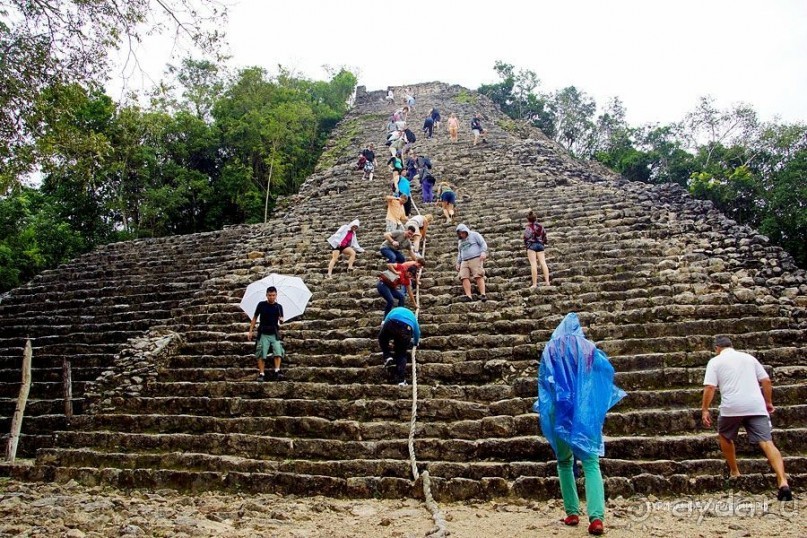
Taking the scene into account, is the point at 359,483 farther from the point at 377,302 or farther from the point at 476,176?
the point at 476,176

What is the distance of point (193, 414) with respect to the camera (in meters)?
5.61

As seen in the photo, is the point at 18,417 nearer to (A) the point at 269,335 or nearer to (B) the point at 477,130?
(A) the point at 269,335

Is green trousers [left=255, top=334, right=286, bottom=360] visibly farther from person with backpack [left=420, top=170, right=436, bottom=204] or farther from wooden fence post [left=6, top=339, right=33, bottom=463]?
person with backpack [left=420, top=170, right=436, bottom=204]

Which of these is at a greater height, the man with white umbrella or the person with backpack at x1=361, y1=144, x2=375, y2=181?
the person with backpack at x1=361, y1=144, x2=375, y2=181

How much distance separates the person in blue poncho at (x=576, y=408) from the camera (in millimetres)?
3248

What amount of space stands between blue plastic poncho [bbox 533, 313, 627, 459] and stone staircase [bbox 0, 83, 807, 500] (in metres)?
1.01

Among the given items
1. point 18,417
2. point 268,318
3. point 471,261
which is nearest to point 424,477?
point 268,318

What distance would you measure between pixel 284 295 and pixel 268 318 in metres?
1.18

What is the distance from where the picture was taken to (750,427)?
3.99m

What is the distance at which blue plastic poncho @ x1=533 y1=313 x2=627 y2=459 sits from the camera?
3.24 m

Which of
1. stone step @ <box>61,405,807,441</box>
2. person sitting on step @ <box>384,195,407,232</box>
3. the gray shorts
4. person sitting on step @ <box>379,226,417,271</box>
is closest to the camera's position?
the gray shorts

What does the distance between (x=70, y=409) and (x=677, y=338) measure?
268 inches

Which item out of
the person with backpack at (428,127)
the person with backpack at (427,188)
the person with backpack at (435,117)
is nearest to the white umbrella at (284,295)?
the person with backpack at (427,188)

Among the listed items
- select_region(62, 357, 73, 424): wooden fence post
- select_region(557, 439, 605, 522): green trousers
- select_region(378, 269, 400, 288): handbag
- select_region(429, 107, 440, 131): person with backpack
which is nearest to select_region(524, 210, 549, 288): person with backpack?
select_region(378, 269, 400, 288): handbag
